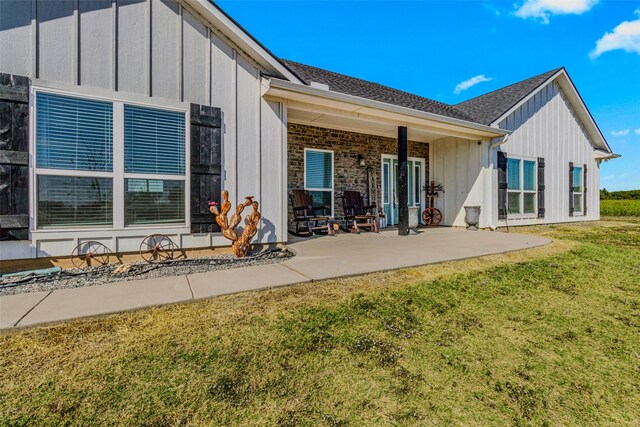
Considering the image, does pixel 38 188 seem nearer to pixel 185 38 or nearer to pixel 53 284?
pixel 53 284

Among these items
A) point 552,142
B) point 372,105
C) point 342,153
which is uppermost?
point 552,142

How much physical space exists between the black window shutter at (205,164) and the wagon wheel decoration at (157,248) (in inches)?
14.0

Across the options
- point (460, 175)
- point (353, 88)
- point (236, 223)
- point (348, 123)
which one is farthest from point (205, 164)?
point (460, 175)

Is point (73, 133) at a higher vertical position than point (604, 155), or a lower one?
lower

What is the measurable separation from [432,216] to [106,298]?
Result: 8206mm

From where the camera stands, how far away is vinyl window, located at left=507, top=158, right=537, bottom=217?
27.6ft

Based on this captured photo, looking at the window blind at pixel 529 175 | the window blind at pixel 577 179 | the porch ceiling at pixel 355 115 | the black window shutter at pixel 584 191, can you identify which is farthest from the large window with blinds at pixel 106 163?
the black window shutter at pixel 584 191

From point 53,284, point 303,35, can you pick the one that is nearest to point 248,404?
point 53,284

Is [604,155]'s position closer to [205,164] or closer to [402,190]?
[402,190]

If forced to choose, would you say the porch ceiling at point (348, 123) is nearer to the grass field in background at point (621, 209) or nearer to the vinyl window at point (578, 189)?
the vinyl window at point (578, 189)

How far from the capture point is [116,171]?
365 cm

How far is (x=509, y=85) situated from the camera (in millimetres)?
10203

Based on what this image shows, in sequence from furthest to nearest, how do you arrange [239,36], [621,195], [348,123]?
[621,195]
[348,123]
[239,36]

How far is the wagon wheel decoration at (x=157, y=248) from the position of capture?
12.6 feet
